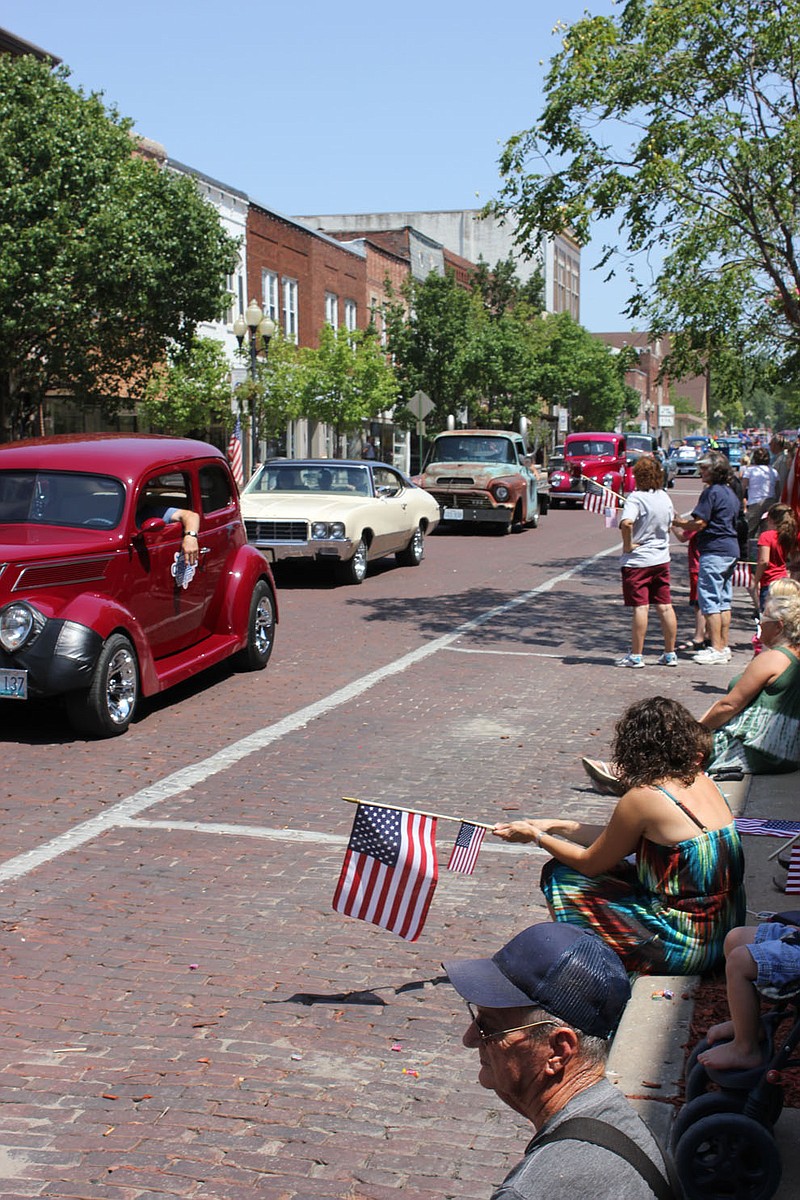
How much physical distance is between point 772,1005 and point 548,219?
462 inches

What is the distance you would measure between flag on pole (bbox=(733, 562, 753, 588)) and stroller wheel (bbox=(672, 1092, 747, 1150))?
8883 mm

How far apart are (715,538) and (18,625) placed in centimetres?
647

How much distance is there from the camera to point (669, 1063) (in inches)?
175

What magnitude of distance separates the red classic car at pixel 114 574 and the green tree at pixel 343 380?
92.3 feet

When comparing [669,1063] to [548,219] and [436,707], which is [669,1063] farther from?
[548,219]

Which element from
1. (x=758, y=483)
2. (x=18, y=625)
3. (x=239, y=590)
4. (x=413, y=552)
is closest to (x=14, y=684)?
(x=18, y=625)

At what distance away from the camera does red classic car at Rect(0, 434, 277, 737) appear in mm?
8727

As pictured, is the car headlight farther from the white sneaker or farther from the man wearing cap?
the man wearing cap

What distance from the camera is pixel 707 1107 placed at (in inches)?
145

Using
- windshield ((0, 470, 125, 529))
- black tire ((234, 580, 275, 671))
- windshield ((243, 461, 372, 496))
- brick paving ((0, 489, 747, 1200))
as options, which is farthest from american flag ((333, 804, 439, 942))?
windshield ((243, 461, 372, 496))

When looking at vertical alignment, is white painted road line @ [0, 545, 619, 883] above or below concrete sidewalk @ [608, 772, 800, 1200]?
above

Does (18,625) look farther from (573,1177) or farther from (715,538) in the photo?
(573,1177)

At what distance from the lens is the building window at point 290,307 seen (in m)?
46.8

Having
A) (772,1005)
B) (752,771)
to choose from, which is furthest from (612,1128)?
(752,771)
